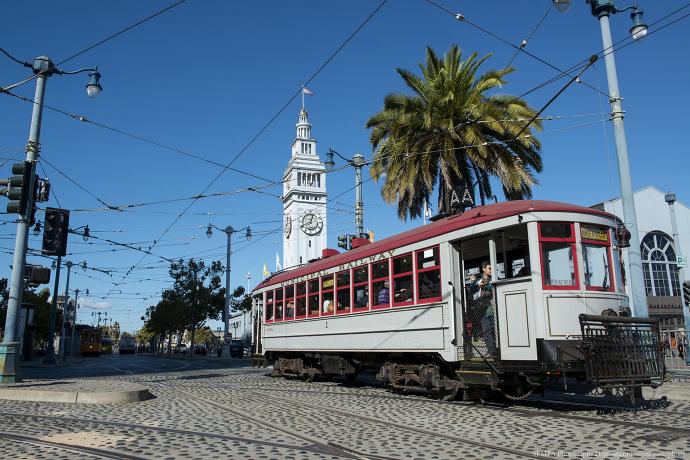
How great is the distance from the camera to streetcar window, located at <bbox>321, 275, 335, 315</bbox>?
591 inches

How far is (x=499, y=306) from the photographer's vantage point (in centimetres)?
1016

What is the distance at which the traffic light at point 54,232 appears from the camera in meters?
14.5

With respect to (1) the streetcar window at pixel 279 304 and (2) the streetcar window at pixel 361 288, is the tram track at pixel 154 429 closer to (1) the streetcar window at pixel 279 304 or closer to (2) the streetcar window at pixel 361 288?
(2) the streetcar window at pixel 361 288

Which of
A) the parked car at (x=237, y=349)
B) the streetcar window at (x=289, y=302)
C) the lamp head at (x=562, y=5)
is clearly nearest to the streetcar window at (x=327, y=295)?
the streetcar window at (x=289, y=302)

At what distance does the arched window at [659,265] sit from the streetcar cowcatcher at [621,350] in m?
30.1

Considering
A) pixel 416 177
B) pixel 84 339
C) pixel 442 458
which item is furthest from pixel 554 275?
pixel 84 339

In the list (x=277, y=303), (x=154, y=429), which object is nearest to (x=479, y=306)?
(x=154, y=429)

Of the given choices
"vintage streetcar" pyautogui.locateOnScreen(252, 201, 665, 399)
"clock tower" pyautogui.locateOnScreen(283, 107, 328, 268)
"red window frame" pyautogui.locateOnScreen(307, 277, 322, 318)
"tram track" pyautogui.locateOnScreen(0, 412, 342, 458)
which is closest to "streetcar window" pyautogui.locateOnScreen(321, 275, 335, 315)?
"red window frame" pyautogui.locateOnScreen(307, 277, 322, 318)

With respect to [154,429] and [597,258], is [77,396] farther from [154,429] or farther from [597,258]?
[597,258]

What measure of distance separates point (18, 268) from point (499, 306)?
37.6 feet

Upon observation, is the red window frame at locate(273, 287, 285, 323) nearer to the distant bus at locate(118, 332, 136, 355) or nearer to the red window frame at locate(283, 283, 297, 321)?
the red window frame at locate(283, 283, 297, 321)

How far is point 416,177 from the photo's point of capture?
1969 cm

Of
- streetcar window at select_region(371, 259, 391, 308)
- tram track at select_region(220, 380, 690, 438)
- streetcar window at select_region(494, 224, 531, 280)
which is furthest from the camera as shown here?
streetcar window at select_region(371, 259, 391, 308)

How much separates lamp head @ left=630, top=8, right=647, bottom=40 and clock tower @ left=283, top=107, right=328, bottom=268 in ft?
288
